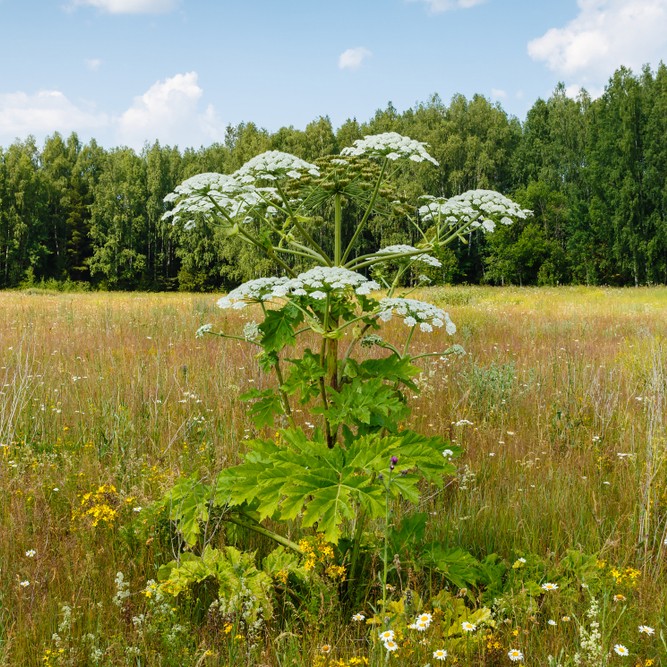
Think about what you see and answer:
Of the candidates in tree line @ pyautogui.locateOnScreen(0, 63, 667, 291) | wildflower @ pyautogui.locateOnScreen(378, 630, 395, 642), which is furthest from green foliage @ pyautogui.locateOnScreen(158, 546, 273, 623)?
tree line @ pyautogui.locateOnScreen(0, 63, 667, 291)

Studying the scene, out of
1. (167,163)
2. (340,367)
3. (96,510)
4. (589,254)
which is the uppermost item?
(167,163)

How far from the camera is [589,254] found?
4553cm

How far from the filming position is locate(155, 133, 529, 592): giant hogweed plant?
1.94 metres

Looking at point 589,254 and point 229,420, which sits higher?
point 589,254

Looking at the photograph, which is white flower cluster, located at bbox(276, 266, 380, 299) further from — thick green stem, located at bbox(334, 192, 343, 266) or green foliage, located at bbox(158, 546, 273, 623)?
green foliage, located at bbox(158, 546, 273, 623)

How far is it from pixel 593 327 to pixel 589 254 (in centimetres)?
3803

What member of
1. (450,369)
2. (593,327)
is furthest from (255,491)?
(593,327)

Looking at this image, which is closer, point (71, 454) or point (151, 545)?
point (151, 545)

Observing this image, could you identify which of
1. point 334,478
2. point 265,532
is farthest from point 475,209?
point 265,532

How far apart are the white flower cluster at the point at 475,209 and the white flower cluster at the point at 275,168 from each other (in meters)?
0.66

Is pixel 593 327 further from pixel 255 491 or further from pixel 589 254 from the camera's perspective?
pixel 589 254

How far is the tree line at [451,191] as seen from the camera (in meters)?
41.3

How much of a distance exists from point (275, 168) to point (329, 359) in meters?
0.94

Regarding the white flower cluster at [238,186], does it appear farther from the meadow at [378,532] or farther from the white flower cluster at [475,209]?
the meadow at [378,532]
